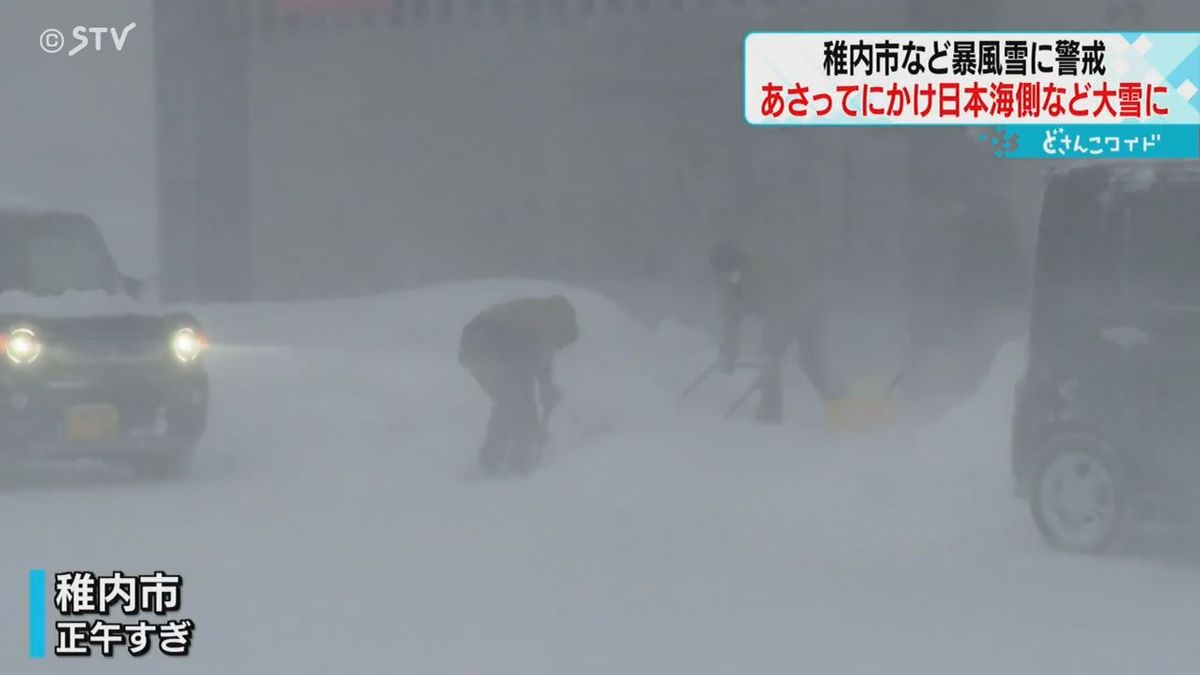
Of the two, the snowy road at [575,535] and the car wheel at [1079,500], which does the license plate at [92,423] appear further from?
the car wheel at [1079,500]

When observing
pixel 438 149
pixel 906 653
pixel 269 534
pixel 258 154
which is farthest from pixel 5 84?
pixel 906 653

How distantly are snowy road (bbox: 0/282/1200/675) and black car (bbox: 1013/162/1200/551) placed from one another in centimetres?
27

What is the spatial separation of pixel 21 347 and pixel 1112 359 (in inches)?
200

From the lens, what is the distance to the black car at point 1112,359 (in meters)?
6.61

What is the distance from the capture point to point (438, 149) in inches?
354

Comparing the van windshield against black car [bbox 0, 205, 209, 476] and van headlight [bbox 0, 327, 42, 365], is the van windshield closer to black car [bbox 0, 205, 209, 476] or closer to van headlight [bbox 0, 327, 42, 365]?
black car [bbox 0, 205, 209, 476]

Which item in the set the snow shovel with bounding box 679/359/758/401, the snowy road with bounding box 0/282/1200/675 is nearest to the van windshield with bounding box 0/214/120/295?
the snowy road with bounding box 0/282/1200/675

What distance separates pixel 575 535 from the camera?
7223 mm

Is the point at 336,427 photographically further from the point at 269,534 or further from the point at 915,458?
the point at 915,458

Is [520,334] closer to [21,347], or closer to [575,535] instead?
[575,535]

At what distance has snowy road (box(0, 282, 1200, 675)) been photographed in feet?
17.2

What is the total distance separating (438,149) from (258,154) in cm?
99

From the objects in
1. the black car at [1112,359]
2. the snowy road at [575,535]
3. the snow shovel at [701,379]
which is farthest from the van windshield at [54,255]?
the black car at [1112,359]
